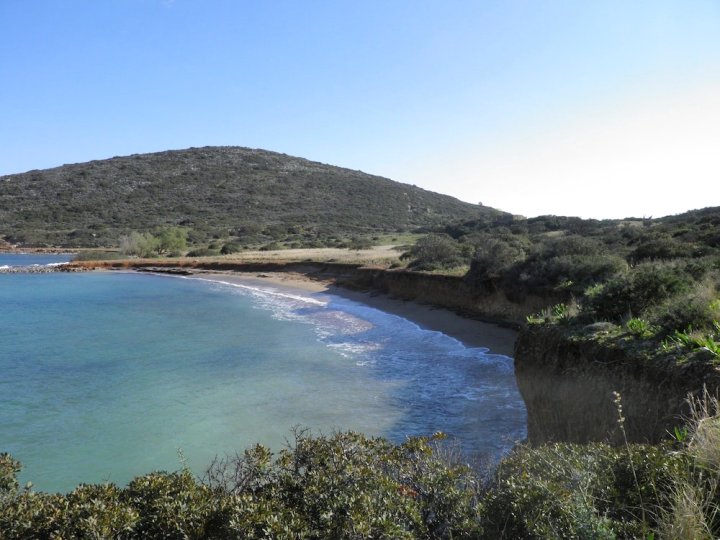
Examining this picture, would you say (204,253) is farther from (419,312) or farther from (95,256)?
(419,312)

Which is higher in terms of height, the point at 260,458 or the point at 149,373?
the point at 260,458

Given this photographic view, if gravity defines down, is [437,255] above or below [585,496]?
above

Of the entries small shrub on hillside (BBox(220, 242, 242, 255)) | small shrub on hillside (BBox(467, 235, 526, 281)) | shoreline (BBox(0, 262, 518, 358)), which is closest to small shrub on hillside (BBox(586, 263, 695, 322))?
shoreline (BBox(0, 262, 518, 358))

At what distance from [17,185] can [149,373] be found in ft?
356

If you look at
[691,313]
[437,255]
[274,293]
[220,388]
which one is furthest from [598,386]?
[274,293]

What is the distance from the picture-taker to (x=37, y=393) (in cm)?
1256

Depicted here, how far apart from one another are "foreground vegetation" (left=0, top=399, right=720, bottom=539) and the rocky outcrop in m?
1.24

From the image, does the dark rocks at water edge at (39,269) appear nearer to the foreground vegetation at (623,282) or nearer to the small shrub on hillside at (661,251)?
the foreground vegetation at (623,282)

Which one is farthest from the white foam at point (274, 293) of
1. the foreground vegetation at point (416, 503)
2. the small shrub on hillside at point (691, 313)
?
the foreground vegetation at point (416, 503)

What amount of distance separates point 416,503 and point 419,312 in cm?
1995

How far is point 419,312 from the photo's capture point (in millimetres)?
23641

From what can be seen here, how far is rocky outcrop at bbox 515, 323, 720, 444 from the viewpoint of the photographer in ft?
19.5

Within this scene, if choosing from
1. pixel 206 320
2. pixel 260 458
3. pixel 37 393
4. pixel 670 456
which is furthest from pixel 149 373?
pixel 670 456

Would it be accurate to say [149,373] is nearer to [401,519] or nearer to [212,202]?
[401,519]
